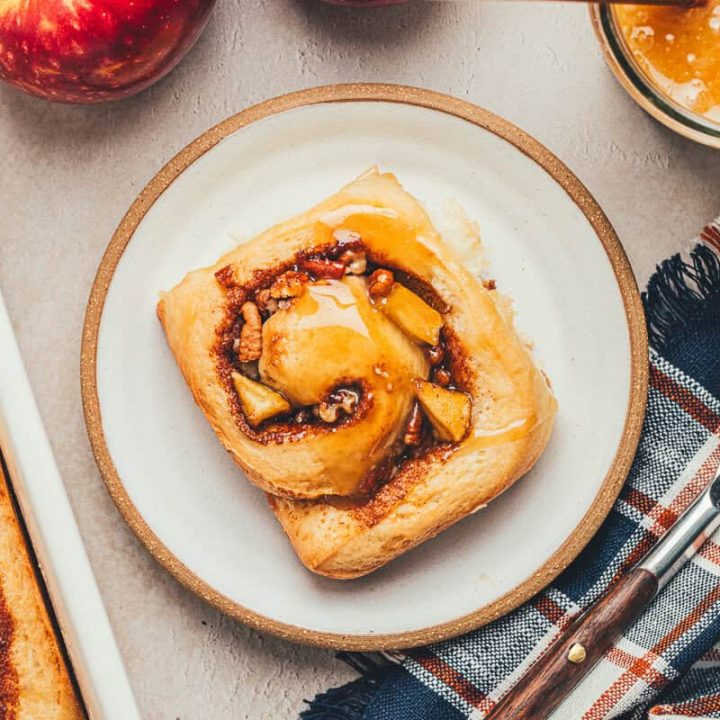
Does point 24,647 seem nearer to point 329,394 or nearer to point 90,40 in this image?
point 329,394

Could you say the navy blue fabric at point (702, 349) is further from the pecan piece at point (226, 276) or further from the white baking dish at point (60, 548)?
the white baking dish at point (60, 548)

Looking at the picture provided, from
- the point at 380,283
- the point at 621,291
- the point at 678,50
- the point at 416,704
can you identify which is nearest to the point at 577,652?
the point at 416,704

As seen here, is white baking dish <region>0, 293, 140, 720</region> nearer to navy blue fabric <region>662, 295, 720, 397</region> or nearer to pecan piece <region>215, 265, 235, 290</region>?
pecan piece <region>215, 265, 235, 290</region>

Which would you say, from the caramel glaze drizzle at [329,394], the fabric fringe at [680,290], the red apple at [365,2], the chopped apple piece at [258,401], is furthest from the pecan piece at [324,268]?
the fabric fringe at [680,290]

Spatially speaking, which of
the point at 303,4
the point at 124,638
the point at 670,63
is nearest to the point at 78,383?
the point at 124,638

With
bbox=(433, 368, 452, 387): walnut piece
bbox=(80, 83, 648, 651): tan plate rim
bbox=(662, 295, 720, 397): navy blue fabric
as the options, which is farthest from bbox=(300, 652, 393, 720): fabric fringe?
bbox=(662, 295, 720, 397): navy blue fabric
